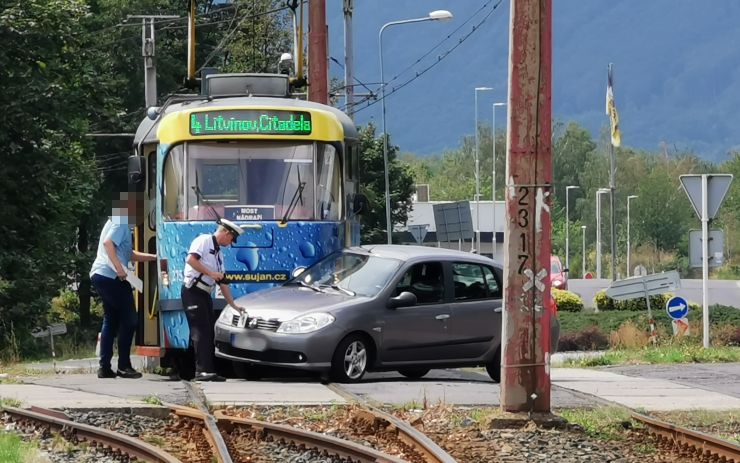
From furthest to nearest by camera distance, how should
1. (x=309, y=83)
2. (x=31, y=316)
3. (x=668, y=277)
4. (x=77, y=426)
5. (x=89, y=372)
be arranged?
(x=31, y=316) → (x=668, y=277) → (x=309, y=83) → (x=89, y=372) → (x=77, y=426)

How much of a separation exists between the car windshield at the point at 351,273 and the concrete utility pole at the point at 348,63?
16550 millimetres

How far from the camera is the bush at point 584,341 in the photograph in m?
33.3

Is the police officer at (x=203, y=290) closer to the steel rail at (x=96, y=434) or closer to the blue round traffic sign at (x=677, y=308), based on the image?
the steel rail at (x=96, y=434)

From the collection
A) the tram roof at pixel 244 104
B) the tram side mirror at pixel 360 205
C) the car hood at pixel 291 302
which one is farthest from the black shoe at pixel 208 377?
the tram side mirror at pixel 360 205

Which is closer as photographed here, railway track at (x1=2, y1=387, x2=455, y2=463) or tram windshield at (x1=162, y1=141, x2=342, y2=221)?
railway track at (x1=2, y1=387, x2=455, y2=463)

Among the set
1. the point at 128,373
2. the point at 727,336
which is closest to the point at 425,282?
the point at 128,373

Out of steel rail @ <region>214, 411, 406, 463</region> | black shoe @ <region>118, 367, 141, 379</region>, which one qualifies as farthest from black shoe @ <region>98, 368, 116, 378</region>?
steel rail @ <region>214, 411, 406, 463</region>

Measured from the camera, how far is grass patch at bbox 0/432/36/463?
9682 millimetres

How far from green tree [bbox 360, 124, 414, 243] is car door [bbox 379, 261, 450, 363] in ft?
143

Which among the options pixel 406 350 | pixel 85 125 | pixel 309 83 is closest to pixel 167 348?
pixel 406 350

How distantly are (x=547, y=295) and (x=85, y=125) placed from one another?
101ft

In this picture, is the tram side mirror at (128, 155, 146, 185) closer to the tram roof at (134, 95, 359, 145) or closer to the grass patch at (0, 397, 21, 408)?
the tram roof at (134, 95, 359, 145)

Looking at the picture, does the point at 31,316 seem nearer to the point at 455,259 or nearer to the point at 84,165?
the point at 84,165

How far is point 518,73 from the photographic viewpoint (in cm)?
1167
